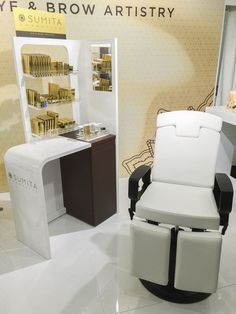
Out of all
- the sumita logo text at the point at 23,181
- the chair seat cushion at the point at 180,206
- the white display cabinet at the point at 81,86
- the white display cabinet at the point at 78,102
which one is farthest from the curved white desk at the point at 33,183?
the chair seat cushion at the point at 180,206

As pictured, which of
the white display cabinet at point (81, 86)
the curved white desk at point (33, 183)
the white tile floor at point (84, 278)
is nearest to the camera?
the white tile floor at point (84, 278)

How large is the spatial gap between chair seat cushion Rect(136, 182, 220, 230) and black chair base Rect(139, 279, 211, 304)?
18.1 inches

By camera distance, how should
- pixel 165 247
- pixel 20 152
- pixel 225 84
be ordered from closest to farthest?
pixel 165 247 → pixel 20 152 → pixel 225 84

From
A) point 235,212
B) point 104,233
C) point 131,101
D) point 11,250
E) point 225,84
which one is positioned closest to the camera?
point 11,250

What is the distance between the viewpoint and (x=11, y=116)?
281 cm

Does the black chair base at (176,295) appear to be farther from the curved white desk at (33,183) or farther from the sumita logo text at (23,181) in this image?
the sumita logo text at (23,181)

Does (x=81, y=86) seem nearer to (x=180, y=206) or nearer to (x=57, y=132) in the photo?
(x=57, y=132)

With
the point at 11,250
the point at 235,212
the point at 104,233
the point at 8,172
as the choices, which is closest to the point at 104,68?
the point at 8,172

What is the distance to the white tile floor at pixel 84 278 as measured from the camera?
1649 millimetres

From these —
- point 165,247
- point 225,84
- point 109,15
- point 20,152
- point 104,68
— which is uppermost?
→ point 109,15

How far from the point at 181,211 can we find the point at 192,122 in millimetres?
711

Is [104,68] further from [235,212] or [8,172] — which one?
[235,212]

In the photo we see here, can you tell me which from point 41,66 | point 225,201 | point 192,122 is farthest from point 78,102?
point 225,201

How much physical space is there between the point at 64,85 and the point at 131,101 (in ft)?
2.53
